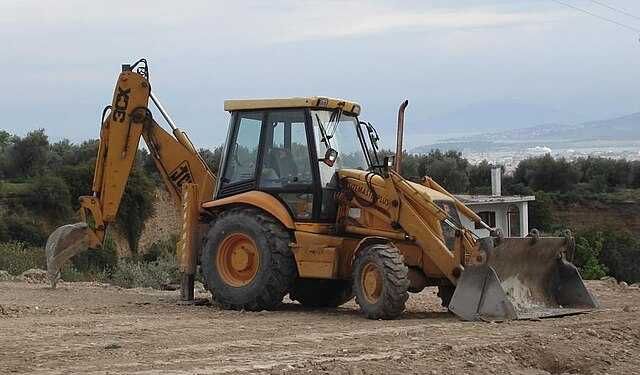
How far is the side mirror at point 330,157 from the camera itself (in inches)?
524

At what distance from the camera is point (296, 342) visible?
10.2 m

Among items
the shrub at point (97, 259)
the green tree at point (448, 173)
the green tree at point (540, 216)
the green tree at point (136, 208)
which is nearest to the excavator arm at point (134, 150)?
the shrub at point (97, 259)

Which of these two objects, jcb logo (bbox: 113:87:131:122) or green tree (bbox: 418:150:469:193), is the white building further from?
jcb logo (bbox: 113:87:131:122)

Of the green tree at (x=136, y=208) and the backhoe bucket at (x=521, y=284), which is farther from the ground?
the green tree at (x=136, y=208)

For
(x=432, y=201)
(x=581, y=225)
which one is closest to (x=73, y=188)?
(x=581, y=225)

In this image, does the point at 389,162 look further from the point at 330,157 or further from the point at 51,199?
the point at 51,199

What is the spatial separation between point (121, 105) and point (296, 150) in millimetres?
2808

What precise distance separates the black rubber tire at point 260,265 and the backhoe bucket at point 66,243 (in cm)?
247

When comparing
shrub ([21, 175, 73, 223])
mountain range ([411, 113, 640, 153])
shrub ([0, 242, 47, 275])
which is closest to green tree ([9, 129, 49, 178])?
shrub ([21, 175, 73, 223])

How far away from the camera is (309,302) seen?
570 inches

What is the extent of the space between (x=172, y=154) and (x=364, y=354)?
20.4ft

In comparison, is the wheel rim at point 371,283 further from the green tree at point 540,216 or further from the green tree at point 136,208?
the green tree at point 540,216

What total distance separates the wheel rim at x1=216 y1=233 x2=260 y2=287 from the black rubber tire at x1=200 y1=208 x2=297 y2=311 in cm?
6

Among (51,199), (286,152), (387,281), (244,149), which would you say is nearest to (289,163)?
(286,152)
